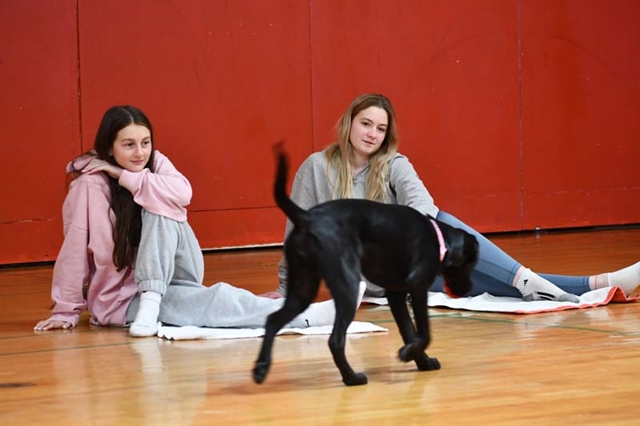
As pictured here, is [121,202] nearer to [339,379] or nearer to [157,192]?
[157,192]

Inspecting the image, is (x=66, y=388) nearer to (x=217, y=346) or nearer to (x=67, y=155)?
(x=217, y=346)

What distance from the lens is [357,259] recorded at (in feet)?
7.88

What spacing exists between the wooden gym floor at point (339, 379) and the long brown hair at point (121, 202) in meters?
0.24

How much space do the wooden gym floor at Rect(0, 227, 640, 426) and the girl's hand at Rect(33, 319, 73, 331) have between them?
4 centimetres

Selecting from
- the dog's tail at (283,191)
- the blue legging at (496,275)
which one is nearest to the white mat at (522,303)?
the blue legging at (496,275)

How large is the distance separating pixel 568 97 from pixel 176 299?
395 cm

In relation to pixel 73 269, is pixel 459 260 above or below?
above

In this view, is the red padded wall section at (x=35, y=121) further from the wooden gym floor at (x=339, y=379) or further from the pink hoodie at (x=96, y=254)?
the pink hoodie at (x=96, y=254)

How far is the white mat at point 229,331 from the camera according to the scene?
324 cm

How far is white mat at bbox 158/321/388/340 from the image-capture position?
3238 mm

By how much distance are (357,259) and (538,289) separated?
145cm

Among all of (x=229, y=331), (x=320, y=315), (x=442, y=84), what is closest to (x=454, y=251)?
(x=320, y=315)

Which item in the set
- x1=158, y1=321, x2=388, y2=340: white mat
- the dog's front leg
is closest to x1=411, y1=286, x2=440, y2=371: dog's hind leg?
the dog's front leg

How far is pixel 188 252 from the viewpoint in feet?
11.5
